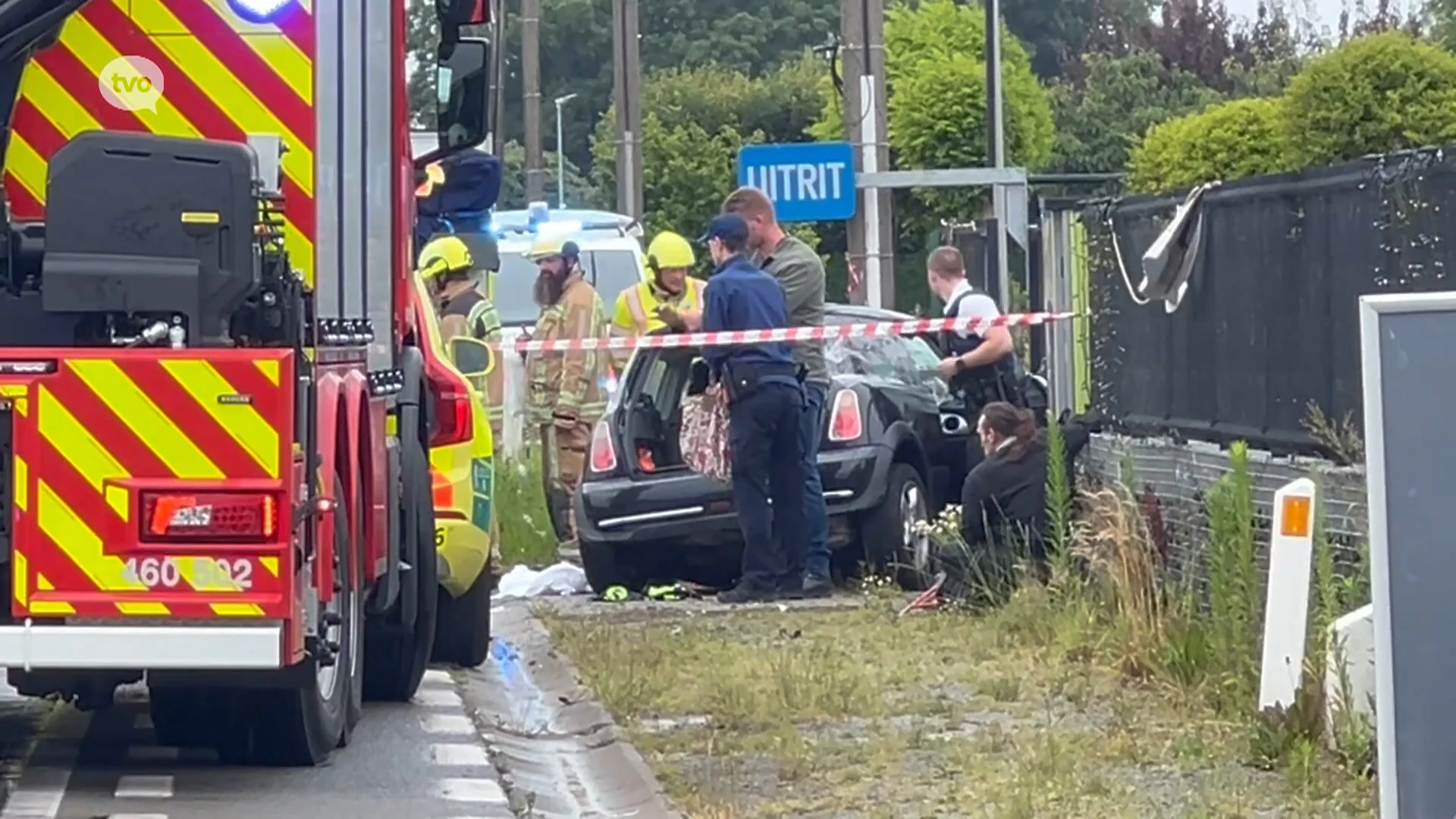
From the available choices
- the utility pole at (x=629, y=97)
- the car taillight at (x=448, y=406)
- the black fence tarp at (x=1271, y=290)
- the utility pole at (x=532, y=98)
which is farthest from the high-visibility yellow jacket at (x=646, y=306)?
the utility pole at (x=532, y=98)

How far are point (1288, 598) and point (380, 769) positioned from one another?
9.11 feet

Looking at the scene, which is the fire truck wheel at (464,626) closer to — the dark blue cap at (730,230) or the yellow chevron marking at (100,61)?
the dark blue cap at (730,230)

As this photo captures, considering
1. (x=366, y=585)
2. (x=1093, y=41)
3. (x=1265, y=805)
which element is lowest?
(x=1265, y=805)

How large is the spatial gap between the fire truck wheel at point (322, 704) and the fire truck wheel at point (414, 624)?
1100 mm

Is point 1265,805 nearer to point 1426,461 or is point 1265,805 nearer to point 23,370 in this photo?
point 1426,461

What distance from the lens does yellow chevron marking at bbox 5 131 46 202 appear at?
347 inches

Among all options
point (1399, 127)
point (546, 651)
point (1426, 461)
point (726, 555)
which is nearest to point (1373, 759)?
point (1426, 461)

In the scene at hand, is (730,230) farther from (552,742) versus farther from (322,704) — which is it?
(322,704)

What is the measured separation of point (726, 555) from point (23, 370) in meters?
7.47

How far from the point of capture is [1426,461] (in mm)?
5828

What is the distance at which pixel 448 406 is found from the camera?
443 inches

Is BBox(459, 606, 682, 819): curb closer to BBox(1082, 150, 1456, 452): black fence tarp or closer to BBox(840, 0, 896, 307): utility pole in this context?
BBox(1082, 150, 1456, 452): black fence tarp

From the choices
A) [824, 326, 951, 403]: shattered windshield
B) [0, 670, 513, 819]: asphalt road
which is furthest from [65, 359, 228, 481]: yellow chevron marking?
[824, 326, 951, 403]: shattered windshield

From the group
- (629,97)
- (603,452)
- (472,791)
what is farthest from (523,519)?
(629,97)
